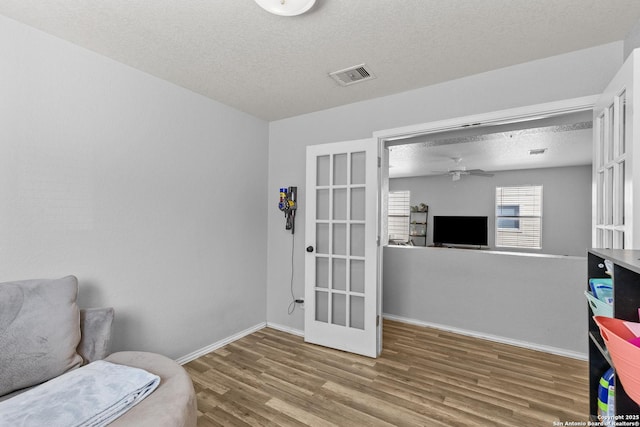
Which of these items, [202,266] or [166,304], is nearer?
[166,304]

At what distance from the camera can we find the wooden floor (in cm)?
195

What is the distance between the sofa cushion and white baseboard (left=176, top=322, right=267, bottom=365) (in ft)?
3.91

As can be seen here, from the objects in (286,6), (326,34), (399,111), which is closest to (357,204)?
(399,111)

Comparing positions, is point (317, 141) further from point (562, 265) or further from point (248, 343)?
point (562, 265)

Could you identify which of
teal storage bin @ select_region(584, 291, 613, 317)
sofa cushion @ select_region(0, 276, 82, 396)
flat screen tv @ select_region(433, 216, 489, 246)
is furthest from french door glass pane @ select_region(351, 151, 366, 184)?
flat screen tv @ select_region(433, 216, 489, 246)

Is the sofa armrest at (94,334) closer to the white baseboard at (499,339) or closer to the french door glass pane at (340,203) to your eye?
the french door glass pane at (340,203)

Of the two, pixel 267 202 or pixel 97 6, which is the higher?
pixel 97 6

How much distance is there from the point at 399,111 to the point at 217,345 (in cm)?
287

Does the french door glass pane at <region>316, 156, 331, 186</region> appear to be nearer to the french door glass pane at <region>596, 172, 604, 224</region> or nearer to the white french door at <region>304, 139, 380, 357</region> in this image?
the white french door at <region>304, 139, 380, 357</region>

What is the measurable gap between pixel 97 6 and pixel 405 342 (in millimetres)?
3600

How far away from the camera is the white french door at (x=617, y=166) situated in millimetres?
1283

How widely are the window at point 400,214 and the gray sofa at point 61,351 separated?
22.3 feet

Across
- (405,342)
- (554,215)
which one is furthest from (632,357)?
(554,215)

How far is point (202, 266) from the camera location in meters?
2.86
